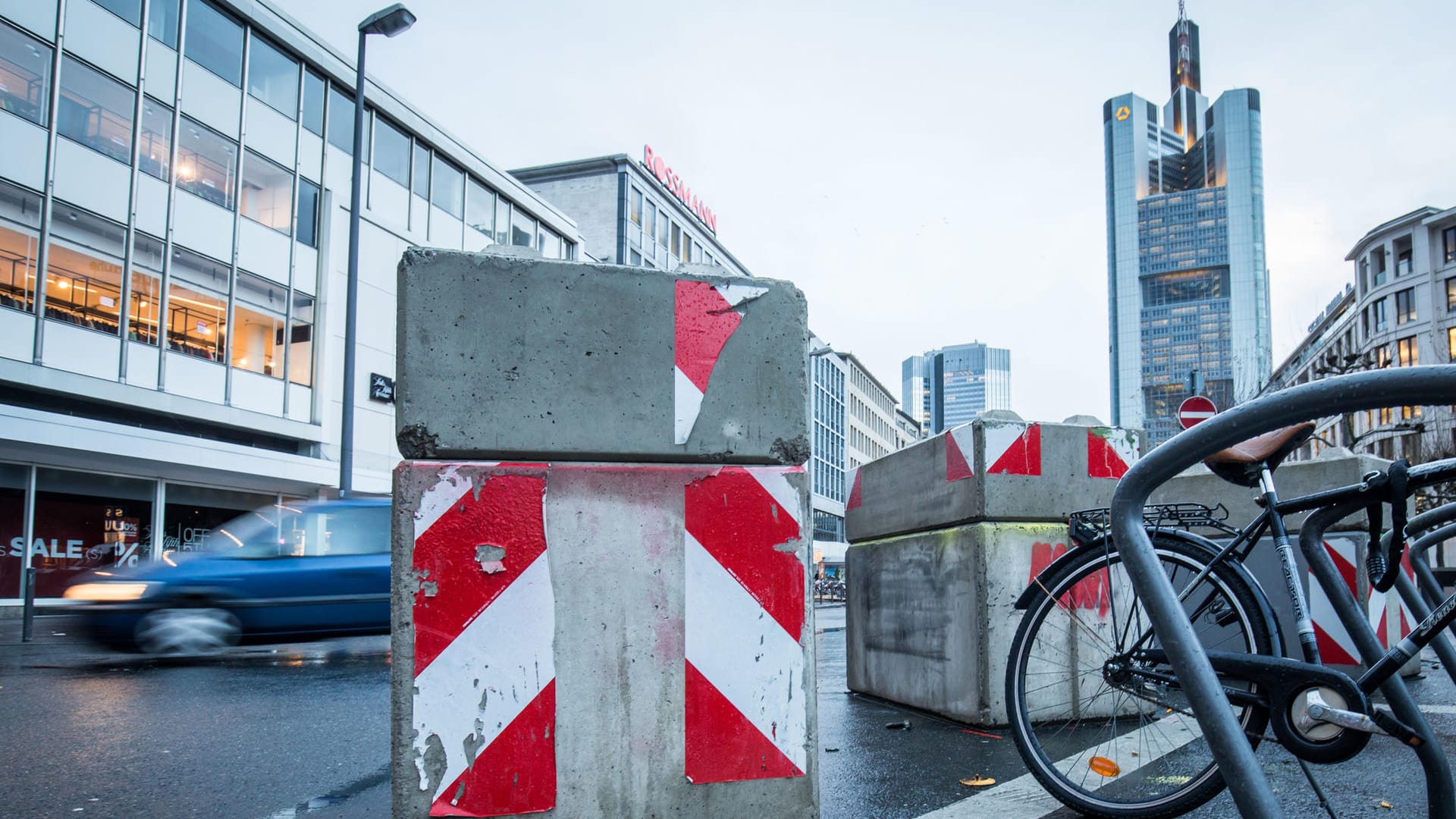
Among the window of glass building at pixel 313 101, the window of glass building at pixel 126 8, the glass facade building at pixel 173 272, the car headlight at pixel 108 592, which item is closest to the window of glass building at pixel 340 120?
the glass facade building at pixel 173 272

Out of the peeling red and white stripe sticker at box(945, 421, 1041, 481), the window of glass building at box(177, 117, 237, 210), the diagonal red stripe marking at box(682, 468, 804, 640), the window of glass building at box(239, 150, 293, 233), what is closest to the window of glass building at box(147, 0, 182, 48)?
the window of glass building at box(177, 117, 237, 210)

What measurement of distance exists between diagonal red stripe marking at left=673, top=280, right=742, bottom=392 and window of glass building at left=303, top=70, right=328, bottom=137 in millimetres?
26797

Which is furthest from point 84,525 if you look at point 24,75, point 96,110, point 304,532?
point 304,532

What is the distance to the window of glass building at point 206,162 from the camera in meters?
22.6

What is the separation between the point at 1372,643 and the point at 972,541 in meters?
2.24

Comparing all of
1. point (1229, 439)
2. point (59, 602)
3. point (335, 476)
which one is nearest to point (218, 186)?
point (335, 476)

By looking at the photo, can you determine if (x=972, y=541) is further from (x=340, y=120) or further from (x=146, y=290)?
(x=340, y=120)

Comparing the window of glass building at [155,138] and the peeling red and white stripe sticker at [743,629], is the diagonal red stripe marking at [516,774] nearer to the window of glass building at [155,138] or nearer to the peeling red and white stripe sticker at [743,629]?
the peeling red and white stripe sticker at [743,629]

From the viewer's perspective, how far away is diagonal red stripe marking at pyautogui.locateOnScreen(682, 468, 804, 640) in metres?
2.55

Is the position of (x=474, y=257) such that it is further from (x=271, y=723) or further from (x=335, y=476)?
(x=335, y=476)

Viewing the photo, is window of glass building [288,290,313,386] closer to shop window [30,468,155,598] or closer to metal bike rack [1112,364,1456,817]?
shop window [30,468,155,598]

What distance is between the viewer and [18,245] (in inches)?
761

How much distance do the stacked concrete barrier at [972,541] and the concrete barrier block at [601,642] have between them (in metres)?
2.02

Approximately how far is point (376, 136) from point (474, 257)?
28688 millimetres
